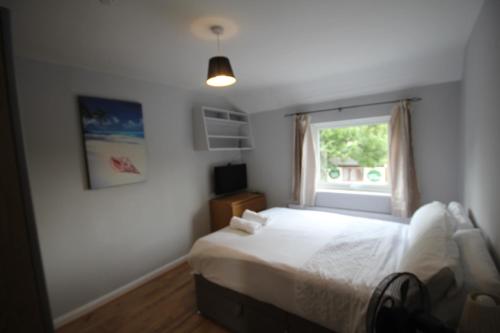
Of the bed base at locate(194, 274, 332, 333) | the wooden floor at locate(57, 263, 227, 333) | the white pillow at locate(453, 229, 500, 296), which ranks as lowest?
the wooden floor at locate(57, 263, 227, 333)

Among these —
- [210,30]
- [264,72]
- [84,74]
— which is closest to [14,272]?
[210,30]

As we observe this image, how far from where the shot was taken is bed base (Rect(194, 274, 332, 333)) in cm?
156

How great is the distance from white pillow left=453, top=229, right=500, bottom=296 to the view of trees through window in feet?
5.86

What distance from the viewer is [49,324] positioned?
27.2 inches

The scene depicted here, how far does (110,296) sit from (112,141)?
1657 mm

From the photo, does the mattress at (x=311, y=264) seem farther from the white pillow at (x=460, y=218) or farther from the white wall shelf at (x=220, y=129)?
the white wall shelf at (x=220, y=129)

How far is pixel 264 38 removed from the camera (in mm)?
1861

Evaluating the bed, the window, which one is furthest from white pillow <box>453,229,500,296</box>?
the window

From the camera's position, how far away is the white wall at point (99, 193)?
80.0 inches

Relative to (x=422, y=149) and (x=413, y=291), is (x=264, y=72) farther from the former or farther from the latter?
(x=413, y=291)

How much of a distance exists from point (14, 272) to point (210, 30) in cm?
172

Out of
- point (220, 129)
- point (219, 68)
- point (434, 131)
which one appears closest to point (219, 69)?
point (219, 68)

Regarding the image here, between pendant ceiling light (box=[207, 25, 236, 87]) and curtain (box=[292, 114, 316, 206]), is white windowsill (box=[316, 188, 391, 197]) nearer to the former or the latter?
curtain (box=[292, 114, 316, 206])

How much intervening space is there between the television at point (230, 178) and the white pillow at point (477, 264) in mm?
2814
